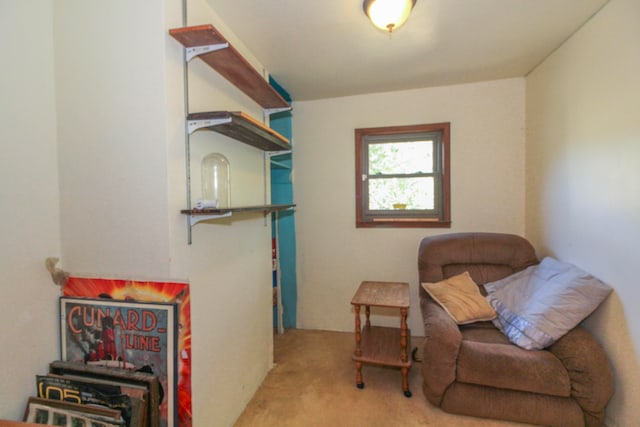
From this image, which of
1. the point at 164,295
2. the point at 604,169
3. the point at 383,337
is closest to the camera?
the point at 164,295

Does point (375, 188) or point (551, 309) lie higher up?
point (375, 188)

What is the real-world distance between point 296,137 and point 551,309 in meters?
2.50

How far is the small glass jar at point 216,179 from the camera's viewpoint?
1.43 metres

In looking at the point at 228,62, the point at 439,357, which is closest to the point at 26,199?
the point at 228,62

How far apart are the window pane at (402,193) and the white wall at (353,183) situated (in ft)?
0.69

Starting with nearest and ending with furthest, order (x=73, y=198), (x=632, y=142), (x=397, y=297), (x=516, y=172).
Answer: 1. (x=73, y=198)
2. (x=632, y=142)
3. (x=397, y=297)
4. (x=516, y=172)

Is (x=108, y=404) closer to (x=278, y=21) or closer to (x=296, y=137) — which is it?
(x=278, y=21)

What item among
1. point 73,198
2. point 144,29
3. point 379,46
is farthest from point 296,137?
point 73,198

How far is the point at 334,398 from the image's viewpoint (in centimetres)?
188

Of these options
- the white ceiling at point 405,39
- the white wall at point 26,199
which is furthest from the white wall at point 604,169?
the white wall at point 26,199

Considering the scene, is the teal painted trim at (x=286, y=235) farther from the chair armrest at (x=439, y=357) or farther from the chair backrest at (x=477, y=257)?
the chair armrest at (x=439, y=357)

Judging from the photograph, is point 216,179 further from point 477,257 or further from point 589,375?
point 589,375

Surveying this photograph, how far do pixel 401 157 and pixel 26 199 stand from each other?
8.82 feet

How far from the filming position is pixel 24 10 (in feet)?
3.68
